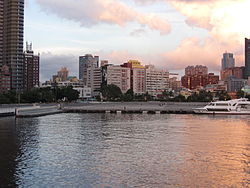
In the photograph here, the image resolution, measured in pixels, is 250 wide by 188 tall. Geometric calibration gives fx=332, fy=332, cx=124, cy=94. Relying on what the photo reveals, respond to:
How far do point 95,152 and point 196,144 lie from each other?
1270 cm

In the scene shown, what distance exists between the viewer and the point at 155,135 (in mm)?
47719

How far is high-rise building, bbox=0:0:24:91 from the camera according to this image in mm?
180375

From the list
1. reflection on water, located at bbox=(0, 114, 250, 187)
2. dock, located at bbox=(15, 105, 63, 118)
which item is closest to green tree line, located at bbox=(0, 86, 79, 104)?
dock, located at bbox=(15, 105, 63, 118)

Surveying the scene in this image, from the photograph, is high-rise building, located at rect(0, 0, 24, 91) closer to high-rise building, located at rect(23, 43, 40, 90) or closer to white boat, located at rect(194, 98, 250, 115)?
high-rise building, located at rect(23, 43, 40, 90)

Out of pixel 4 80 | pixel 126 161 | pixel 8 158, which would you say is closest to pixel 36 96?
pixel 4 80

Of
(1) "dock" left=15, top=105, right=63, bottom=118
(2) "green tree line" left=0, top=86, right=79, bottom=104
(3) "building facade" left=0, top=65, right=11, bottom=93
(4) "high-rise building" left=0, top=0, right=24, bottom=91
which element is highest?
(4) "high-rise building" left=0, top=0, right=24, bottom=91

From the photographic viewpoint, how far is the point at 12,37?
181 m

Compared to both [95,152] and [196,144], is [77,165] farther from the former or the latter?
[196,144]

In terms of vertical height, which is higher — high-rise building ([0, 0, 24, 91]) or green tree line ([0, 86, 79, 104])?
high-rise building ([0, 0, 24, 91])

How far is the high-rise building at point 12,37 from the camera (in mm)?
180375

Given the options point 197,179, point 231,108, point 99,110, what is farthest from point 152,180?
point 99,110

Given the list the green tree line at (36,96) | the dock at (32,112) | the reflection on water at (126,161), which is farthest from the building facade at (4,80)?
the reflection on water at (126,161)

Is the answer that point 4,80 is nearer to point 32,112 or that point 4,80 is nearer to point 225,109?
point 32,112

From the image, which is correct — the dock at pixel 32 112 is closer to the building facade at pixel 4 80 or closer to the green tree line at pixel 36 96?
the green tree line at pixel 36 96
